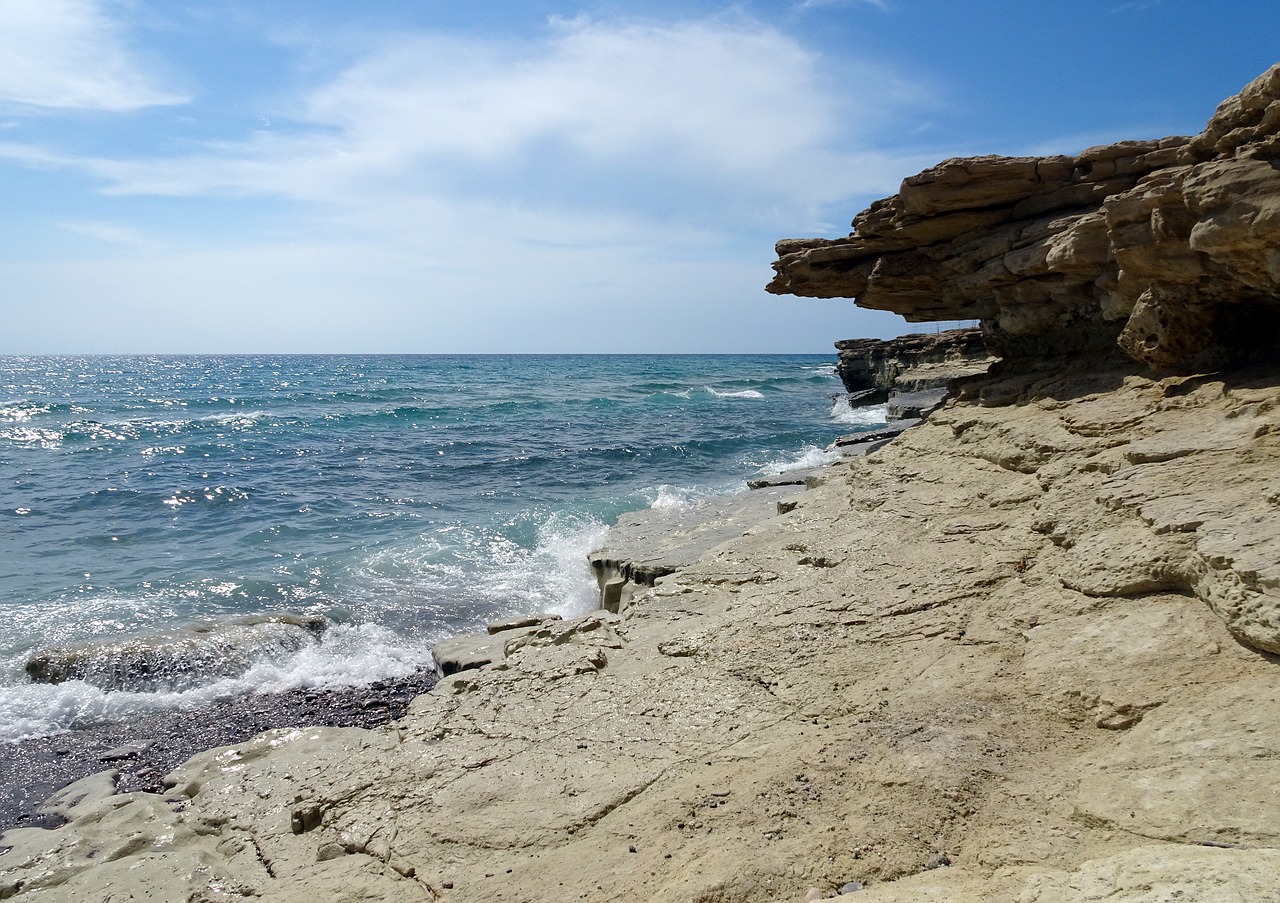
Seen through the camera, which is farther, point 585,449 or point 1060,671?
point 585,449

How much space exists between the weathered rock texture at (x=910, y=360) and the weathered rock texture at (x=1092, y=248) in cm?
1481

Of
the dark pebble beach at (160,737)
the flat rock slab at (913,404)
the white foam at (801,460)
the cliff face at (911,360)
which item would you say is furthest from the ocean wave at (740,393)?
the dark pebble beach at (160,737)

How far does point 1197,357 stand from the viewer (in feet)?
20.9

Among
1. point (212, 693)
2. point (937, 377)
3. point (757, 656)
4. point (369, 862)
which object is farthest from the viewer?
point (937, 377)

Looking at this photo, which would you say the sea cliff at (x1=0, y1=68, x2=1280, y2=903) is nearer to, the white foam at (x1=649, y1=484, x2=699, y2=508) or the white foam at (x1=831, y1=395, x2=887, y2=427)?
the white foam at (x1=649, y1=484, x2=699, y2=508)

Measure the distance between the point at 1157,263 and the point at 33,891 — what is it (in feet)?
28.9

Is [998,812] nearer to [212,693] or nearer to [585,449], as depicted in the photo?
[212,693]

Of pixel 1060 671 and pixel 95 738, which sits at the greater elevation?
pixel 1060 671

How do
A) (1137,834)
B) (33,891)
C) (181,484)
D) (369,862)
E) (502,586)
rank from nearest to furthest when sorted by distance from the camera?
(1137,834) < (369,862) < (33,891) < (502,586) < (181,484)

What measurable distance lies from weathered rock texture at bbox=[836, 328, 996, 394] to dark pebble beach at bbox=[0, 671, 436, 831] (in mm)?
21142

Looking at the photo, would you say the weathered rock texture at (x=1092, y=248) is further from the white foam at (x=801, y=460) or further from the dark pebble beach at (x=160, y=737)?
the dark pebble beach at (x=160, y=737)

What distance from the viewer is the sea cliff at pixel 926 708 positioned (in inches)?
116

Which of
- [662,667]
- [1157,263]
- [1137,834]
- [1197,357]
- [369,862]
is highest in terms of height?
[1157,263]

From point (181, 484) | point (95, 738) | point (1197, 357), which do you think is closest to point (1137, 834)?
point (1197, 357)
